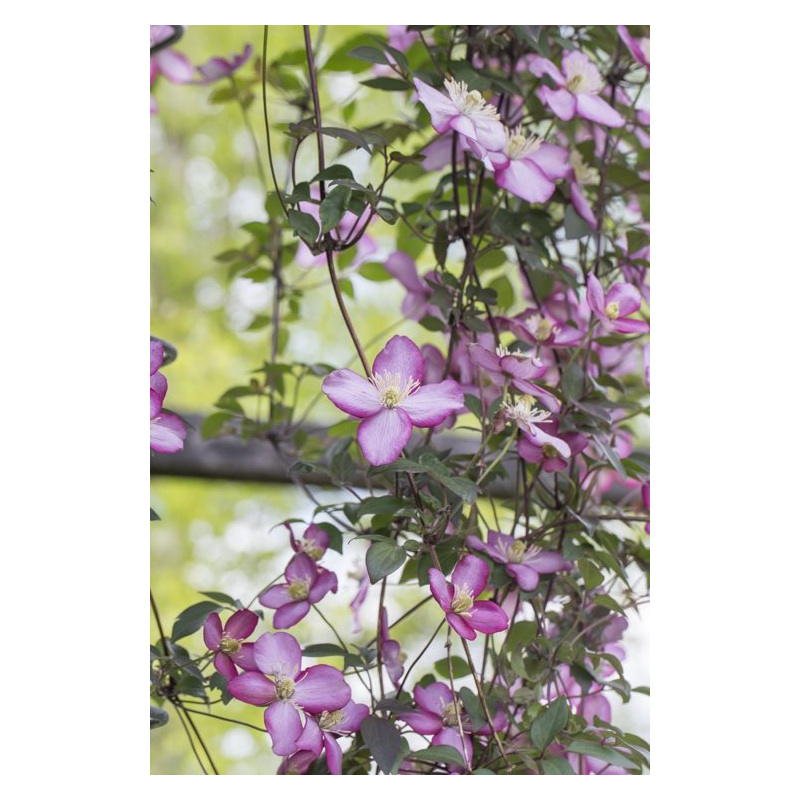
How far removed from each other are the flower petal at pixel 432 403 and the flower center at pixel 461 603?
90mm

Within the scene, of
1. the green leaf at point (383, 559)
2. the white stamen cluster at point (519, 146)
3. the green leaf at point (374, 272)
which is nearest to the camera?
the green leaf at point (383, 559)

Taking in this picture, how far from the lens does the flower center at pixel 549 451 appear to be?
0.53m

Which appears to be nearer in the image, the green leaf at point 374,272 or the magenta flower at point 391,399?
the magenta flower at point 391,399

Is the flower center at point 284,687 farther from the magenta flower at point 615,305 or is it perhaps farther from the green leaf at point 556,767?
the magenta flower at point 615,305

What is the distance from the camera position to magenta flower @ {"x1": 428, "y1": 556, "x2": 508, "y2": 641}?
1.51 ft

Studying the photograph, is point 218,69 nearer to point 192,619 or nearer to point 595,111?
point 595,111

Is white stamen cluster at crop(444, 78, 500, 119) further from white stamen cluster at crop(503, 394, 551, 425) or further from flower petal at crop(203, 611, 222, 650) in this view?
flower petal at crop(203, 611, 222, 650)

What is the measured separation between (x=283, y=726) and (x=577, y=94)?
17.4 inches

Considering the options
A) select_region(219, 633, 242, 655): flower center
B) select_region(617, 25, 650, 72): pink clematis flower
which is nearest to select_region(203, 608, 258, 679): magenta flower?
select_region(219, 633, 242, 655): flower center

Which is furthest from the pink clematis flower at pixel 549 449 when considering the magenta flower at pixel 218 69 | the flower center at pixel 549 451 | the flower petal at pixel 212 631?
the magenta flower at pixel 218 69

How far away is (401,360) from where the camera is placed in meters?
0.48
